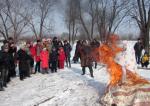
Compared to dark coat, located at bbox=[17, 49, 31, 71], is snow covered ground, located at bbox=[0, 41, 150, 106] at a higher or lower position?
lower

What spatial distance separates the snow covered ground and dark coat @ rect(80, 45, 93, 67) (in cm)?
63

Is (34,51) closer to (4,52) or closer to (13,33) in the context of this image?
(4,52)

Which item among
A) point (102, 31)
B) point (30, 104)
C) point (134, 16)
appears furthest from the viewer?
point (102, 31)

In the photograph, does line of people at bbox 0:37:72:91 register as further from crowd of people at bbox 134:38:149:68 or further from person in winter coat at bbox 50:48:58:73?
crowd of people at bbox 134:38:149:68

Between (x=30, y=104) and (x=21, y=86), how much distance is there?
3.65m

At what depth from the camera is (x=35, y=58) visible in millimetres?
20109

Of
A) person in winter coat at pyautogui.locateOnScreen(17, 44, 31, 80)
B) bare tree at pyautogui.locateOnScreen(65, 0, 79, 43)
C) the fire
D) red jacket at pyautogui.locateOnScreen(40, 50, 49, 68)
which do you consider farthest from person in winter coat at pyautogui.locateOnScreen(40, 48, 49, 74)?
bare tree at pyautogui.locateOnScreen(65, 0, 79, 43)

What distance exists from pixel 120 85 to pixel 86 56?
6454 millimetres

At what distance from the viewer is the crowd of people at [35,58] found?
17156 mm

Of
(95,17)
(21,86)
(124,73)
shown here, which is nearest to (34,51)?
(21,86)

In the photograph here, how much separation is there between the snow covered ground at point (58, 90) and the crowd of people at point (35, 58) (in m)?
0.55

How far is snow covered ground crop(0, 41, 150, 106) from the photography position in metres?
13.0

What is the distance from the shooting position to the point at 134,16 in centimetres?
3219

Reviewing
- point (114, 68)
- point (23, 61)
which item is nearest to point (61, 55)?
point (23, 61)
